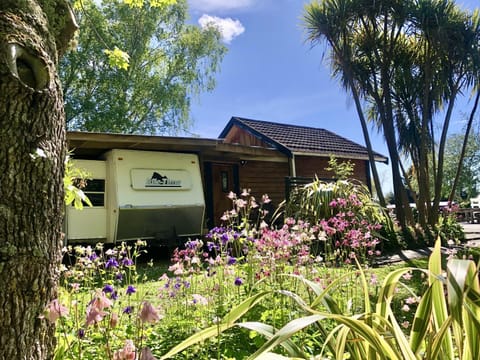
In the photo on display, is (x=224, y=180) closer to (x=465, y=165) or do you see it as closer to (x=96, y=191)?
(x=96, y=191)

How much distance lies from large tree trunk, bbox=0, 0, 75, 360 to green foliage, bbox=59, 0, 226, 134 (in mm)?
17352

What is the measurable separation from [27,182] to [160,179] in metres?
6.56

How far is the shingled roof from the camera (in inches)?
479

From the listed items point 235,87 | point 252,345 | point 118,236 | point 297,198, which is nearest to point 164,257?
point 118,236

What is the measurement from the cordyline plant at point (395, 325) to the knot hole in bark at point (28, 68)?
3.37ft

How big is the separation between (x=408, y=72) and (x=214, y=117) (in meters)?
14.1

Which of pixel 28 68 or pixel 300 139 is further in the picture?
pixel 300 139

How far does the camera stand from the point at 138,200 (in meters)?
7.25

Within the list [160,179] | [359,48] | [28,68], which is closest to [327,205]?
[160,179]

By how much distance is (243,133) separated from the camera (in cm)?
1438

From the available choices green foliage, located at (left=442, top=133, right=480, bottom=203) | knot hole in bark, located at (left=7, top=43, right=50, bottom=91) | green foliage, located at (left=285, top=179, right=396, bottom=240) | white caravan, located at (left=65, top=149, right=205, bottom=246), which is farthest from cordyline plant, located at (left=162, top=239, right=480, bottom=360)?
green foliage, located at (left=442, top=133, right=480, bottom=203)

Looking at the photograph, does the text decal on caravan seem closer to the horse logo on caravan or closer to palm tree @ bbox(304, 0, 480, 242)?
the horse logo on caravan

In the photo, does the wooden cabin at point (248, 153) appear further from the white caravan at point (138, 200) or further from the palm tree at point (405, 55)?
the palm tree at point (405, 55)

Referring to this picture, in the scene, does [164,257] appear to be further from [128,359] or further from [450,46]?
[450,46]
